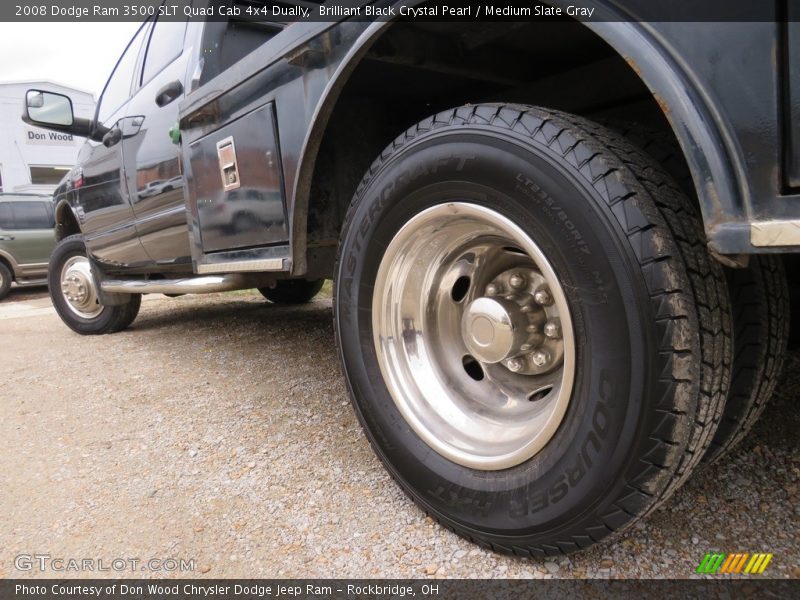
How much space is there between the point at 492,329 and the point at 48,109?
3.74m

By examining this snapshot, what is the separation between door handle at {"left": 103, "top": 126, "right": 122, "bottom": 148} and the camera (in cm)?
349

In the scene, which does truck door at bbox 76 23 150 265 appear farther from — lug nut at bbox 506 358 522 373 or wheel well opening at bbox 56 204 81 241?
lug nut at bbox 506 358 522 373

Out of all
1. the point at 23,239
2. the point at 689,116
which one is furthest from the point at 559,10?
the point at 23,239

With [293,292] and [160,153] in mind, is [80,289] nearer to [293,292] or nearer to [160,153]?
[293,292]

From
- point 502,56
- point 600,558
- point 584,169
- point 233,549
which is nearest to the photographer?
point 584,169

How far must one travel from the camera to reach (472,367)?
165cm

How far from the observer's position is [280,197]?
1903 mm

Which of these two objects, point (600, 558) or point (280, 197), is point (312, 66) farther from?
point (600, 558)

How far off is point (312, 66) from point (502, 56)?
23.7 inches

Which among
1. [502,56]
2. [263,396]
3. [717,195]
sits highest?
[502,56]

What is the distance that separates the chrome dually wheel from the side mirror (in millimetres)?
3355

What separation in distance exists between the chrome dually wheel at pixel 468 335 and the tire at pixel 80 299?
3.43m

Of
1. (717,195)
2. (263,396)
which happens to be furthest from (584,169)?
(263,396)

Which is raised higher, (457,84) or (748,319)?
(457,84)
